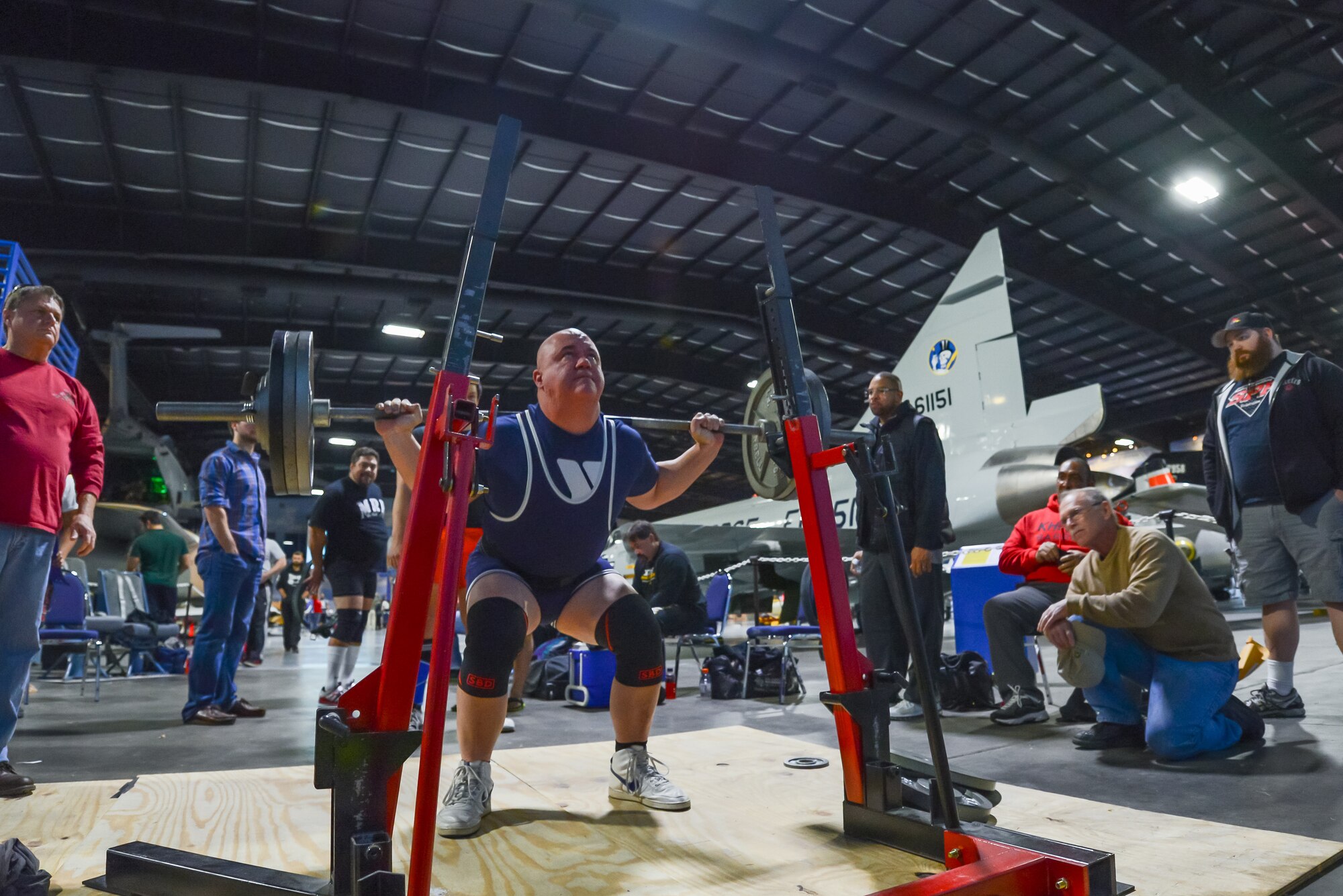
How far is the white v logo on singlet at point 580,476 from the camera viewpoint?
2.08 m

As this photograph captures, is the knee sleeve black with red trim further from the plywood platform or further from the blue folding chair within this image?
the blue folding chair

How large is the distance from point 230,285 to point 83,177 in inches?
82.6

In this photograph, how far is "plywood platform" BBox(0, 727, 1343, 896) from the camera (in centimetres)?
146

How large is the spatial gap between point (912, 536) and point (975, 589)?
1146mm

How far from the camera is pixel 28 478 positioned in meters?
2.36

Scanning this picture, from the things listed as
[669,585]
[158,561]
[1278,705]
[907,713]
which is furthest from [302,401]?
[158,561]

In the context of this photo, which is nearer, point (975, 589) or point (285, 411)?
point (285, 411)

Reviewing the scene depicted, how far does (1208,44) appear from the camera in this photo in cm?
919

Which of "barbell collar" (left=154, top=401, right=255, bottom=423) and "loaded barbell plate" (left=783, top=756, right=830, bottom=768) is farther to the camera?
"loaded barbell plate" (left=783, top=756, right=830, bottom=768)

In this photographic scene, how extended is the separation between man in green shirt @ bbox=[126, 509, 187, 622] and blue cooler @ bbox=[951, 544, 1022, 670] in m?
7.07

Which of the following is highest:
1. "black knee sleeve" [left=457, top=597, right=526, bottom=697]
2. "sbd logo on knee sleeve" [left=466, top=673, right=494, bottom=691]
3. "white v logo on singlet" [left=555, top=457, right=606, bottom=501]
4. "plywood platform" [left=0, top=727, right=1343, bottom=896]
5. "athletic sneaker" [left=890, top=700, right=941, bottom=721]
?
"white v logo on singlet" [left=555, top=457, right=606, bottom=501]

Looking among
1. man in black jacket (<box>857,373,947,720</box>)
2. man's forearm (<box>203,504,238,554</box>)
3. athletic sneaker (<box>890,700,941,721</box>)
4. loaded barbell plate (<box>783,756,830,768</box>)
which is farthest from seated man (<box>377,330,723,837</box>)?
man's forearm (<box>203,504,238,554</box>)

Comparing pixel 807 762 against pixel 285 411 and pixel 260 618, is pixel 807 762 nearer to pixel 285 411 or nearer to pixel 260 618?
pixel 285 411

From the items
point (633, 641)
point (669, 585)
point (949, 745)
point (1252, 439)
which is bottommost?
point (949, 745)
